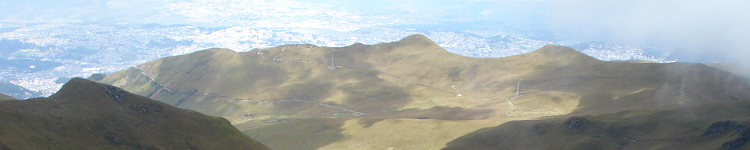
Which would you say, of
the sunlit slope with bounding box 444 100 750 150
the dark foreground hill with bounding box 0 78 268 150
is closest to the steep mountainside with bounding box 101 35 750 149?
the sunlit slope with bounding box 444 100 750 150

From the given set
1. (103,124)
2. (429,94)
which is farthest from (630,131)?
(429,94)

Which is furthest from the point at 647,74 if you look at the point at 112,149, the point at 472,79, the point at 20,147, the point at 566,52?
the point at 20,147

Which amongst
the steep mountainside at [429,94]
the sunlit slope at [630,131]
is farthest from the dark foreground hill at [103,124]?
the sunlit slope at [630,131]

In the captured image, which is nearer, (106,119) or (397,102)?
(106,119)

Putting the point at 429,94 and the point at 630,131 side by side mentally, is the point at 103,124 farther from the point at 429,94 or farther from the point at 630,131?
the point at 429,94

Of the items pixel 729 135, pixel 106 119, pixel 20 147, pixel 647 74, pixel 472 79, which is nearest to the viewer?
pixel 20 147

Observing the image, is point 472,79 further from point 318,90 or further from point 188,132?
point 188,132

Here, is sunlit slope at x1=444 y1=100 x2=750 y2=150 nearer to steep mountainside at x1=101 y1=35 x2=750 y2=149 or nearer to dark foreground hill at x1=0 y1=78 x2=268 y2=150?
steep mountainside at x1=101 y1=35 x2=750 y2=149
